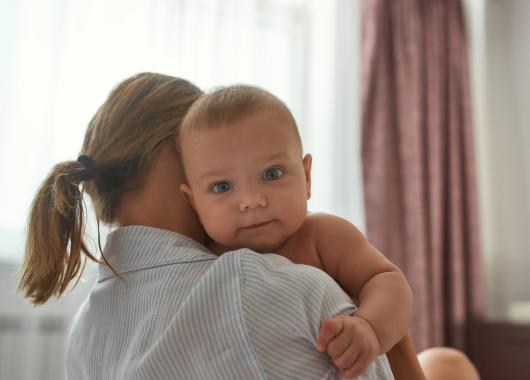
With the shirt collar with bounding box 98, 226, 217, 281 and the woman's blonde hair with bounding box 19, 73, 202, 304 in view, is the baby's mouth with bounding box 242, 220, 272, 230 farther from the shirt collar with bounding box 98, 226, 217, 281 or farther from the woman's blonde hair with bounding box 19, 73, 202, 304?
the woman's blonde hair with bounding box 19, 73, 202, 304

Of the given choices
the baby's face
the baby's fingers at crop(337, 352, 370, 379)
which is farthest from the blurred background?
the baby's fingers at crop(337, 352, 370, 379)

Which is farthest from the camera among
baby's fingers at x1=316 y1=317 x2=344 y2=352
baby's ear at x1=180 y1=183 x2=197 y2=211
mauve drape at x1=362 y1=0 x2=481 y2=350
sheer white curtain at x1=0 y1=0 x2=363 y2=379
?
mauve drape at x1=362 y1=0 x2=481 y2=350

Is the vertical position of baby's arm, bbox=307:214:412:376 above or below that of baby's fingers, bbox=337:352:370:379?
above

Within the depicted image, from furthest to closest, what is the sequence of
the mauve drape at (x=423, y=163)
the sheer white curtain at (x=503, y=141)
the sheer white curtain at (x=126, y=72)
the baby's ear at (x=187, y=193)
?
the sheer white curtain at (x=503, y=141), the mauve drape at (x=423, y=163), the sheer white curtain at (x=126, y=72), the baby's ear at (x=187, y=193)

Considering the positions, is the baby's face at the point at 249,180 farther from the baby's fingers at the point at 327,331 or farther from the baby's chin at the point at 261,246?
the baby's fingers at the point at 327,331

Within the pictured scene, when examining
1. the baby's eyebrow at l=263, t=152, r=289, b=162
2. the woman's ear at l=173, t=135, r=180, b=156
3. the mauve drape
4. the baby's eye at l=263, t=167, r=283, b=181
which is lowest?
the mauve drape

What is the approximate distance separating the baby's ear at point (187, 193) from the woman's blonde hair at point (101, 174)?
58mm

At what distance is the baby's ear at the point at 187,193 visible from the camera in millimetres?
872

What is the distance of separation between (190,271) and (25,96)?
1767mm

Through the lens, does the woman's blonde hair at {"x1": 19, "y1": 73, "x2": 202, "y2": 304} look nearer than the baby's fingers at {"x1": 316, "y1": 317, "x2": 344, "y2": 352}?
No

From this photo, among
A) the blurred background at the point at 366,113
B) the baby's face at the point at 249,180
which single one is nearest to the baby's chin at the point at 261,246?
the baby's face at the point at 249,180

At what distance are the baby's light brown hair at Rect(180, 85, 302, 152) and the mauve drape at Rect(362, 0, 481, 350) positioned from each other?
2364 mm

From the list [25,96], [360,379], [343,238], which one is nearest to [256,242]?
[343,238]

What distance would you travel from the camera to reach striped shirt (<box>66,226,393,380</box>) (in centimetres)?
62
